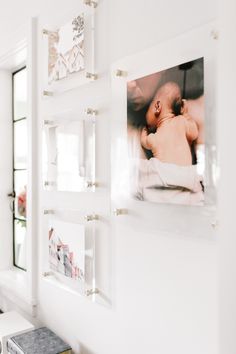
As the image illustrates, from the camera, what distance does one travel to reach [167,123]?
1037 millimetres

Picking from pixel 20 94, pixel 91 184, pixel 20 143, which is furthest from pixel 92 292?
pixel 20 94

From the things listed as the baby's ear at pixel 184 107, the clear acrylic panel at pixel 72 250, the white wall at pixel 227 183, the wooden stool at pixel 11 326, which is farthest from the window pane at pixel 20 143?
the white wall at pixel 227 183

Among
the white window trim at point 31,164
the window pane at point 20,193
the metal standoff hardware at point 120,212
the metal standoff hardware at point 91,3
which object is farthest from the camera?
the window pane at point 20,193

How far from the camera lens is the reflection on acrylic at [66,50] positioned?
1401mm

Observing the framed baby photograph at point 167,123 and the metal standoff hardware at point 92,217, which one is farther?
the metal standoff hardware at point 92,217

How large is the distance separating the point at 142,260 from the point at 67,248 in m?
0.49

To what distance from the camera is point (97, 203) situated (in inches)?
53.4

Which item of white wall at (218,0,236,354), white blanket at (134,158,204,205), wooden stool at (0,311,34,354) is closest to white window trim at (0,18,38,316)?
wooden stool at (0,311,34,354)

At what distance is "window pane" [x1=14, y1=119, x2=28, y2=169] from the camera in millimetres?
A: 2219

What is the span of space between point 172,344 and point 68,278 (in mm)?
614

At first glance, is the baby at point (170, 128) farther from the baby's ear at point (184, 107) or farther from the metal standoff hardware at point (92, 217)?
the metal standoff hardware at point (92, 217)

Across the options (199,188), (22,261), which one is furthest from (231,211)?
(22,261)

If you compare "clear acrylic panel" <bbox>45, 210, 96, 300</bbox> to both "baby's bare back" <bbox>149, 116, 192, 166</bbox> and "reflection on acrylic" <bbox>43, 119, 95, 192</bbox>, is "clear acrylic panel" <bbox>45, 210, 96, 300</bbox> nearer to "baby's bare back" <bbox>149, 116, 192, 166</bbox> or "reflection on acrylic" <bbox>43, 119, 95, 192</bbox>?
"reflection on acrylic" <bbox>43, 119, 95, 192</bbox>

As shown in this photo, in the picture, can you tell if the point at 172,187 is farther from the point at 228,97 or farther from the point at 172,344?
the point at 172,344
